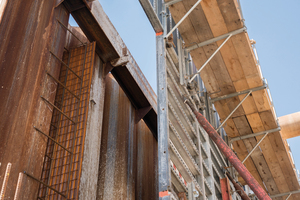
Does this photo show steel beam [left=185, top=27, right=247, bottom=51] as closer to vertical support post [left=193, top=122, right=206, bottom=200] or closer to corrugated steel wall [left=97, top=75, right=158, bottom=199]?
vertical support post [left=193, top=122, right=206, bottom=200]

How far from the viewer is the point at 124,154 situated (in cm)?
810

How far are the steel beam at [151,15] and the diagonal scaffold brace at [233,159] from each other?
5.99 ft

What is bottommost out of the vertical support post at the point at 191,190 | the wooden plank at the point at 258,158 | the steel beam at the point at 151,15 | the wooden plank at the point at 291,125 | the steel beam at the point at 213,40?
the vertical support post at the point at 191,190

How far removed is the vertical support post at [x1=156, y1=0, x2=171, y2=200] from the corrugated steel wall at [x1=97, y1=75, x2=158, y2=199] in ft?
5.05

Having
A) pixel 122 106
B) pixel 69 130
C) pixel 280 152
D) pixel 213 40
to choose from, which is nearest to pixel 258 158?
pixel 280 152

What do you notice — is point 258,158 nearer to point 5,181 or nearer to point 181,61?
point 181,61

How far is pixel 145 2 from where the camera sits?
753cm

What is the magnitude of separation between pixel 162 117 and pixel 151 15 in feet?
7.82

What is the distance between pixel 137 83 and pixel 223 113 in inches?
136

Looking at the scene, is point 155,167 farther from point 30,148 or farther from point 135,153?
point 30,148

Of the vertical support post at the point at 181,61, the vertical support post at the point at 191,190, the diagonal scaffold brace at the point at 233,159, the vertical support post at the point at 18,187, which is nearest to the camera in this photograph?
the vertical support post at the point at 18,187

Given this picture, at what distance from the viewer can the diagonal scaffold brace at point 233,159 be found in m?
8.50

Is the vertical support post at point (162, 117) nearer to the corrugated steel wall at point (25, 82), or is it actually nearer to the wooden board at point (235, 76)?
the wooden board at point (235, 76)

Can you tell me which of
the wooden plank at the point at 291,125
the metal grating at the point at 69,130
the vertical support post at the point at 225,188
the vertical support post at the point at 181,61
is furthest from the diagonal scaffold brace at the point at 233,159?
the wooden plank at the point at 291,125
